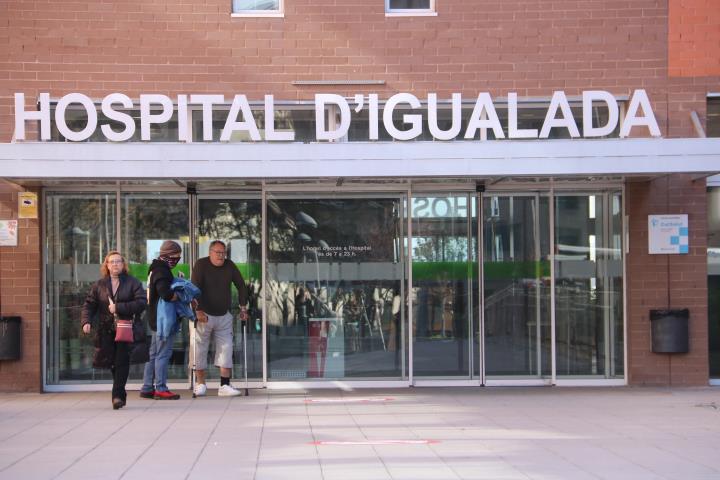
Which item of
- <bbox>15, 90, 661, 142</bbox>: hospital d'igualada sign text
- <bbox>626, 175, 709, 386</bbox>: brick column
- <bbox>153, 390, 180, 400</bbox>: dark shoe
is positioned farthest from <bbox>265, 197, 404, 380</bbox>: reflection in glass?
<bbox>626, 175, 709, 386</bbox>: brick column

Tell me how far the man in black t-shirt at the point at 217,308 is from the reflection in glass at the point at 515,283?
3296 mm

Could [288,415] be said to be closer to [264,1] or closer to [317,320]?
[317,320]

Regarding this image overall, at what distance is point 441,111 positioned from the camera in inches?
454

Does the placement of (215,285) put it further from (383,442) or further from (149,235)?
(383,442)

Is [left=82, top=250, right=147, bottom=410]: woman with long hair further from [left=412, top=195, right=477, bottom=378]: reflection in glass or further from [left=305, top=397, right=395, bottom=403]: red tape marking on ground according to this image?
[left=412, top=195, right=477, bottom=378]: reflection in glass

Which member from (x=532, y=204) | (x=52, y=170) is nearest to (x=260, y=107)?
(x=52, y=170)

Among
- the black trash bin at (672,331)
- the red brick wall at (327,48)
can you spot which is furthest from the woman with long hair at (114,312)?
the black trash bin at (672,331)

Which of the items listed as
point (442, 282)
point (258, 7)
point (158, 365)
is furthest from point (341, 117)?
point (158, 365)

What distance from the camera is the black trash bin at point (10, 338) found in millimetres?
10961

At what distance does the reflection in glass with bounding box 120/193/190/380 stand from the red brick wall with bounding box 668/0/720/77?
6.53 m

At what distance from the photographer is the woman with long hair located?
959 centimetres

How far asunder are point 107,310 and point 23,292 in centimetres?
209

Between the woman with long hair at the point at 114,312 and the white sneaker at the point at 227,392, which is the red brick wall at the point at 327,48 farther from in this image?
the white sneaker at the point at 227,392

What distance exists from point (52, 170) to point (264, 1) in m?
3.60
